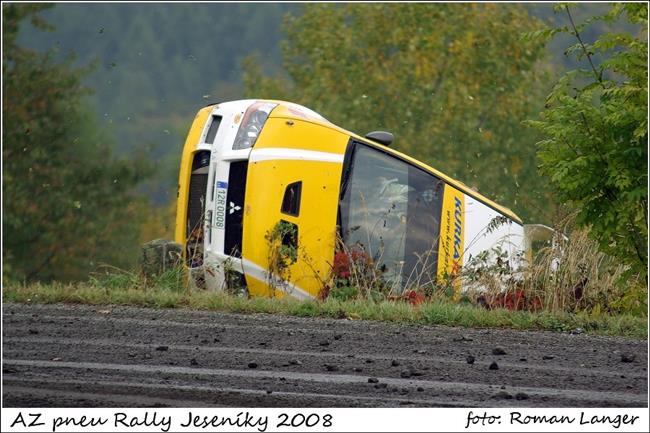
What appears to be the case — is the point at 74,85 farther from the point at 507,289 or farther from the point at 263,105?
the point at 507,289

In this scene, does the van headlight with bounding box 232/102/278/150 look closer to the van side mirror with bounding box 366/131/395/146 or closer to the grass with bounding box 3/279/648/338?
the van side mirror with bounding box 366/131/395/146

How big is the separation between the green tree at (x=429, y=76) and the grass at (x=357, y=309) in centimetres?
1733

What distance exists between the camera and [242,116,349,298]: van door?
1135cm

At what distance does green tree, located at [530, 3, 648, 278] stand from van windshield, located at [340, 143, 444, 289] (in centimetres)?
230

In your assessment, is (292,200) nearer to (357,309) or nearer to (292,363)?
(357,309)

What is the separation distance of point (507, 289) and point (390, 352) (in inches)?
117

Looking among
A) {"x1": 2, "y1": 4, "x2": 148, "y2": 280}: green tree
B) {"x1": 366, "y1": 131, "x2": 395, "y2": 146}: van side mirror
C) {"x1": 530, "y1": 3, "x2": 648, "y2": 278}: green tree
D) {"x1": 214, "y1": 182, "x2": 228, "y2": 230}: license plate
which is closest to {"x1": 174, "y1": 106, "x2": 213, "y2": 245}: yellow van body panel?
{"x1": 214, "y1": 182, "x2": 228, "y2": 230}: license plate

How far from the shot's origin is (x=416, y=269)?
11.8 m

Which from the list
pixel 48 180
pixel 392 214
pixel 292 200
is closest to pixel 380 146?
pixel 392 214

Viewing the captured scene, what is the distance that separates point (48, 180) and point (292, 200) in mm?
23092

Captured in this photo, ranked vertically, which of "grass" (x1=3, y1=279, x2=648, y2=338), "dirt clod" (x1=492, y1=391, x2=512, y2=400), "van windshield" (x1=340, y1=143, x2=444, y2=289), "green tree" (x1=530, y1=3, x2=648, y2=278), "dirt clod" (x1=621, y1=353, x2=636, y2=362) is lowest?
"dirt clod" (x1=492, y1=391, x2=512, y2=400)

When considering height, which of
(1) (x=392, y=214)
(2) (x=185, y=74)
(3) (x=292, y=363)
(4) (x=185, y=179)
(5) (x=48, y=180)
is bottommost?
(3) (x=292, y=363)

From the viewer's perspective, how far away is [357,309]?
10.0 m

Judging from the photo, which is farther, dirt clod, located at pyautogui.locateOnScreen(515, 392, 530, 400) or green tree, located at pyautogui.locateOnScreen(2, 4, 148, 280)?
green tree, located at pyautogui.locateOnScreen(2, 4, 148, 280)
